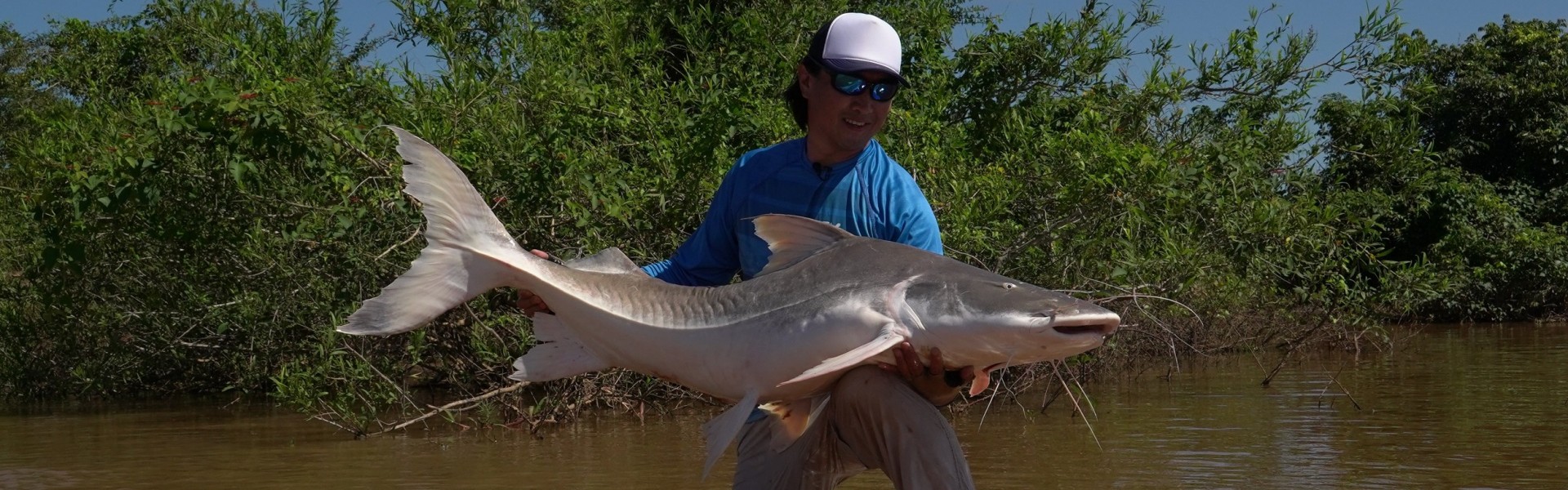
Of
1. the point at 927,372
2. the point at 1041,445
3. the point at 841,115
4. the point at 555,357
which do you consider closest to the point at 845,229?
the point at 841,115

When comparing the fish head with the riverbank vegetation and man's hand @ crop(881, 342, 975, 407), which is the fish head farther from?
the riverbank vegetation

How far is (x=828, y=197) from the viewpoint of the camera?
3.66 meters

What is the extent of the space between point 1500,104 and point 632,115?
17.1 m

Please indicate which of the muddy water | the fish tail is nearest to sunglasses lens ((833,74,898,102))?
the fish tail

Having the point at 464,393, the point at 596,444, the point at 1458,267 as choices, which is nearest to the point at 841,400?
the point at 596,444

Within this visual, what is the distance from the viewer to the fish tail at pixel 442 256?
3.18 m

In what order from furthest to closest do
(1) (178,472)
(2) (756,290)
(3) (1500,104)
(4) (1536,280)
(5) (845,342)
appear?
(3) (1500,104), (4) (1536,280), (1) (178,472), (2) (756,290), (5) (845,342)

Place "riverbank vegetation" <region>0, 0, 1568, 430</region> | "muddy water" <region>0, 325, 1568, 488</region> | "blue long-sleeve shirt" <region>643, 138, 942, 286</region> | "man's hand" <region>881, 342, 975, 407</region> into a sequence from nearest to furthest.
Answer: "man's hand" <region>881, 342, 975, 407</region> → "blue long-sleeve shirt" <region>643, 138, 942, 286</region> → "muddy water" <region>0, 325, 1568, 488</region> → "riverbank vegetation" <region>0, 0, 1568, 430</region>

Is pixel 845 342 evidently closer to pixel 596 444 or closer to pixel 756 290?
pixel 756 290

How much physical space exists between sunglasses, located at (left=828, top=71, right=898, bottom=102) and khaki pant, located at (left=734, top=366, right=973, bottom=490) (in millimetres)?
794

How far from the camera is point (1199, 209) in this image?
28.8 feet

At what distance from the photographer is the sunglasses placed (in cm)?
350

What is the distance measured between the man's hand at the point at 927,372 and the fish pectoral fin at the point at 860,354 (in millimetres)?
43

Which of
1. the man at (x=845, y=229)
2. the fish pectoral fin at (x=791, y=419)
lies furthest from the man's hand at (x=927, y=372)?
the fish pectoral fin at (x=791, y=419)
